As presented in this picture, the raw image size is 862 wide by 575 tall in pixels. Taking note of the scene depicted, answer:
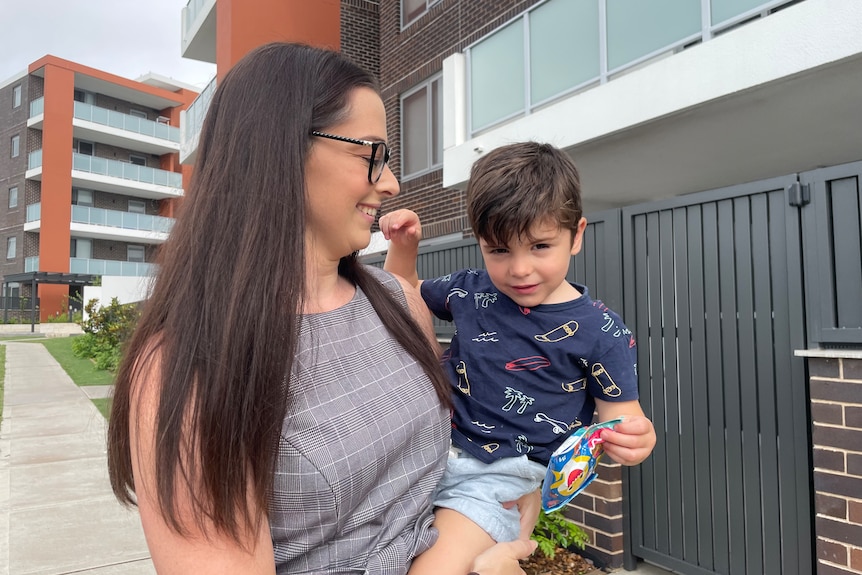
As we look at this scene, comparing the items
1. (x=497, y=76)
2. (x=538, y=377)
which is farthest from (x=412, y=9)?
(x=538, y=377)

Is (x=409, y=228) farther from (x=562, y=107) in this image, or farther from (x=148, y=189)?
(x=148, y=189)

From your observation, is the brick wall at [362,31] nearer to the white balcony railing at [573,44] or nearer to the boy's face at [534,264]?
the white balcony railing at [573,44]

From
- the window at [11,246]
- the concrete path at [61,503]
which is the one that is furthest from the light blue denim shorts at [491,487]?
the window at [11,246]

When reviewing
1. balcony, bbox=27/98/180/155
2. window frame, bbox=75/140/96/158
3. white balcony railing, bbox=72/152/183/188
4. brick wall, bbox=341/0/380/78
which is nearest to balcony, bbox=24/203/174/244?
white balcony railing, bbox=72/152/183/188

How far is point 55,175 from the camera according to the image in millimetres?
34250

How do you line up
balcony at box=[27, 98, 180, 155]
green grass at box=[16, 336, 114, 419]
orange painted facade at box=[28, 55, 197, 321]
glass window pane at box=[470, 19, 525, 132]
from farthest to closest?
balcony at box=[27, 98, 180, 155] → orange painted facade at box=[28, 55, 197, 321] → green grass at box=[16, 336, 114, 419] → glass window pane at box=[470, 19, 525, 132]

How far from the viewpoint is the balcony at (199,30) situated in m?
15.3

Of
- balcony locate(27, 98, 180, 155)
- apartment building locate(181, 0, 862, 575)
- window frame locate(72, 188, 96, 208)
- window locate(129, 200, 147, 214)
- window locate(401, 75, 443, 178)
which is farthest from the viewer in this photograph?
window locate(129, 200, 147, 214)

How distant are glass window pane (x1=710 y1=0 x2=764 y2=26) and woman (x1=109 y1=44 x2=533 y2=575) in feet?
17.5

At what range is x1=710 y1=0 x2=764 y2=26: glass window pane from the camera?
5.38 meters

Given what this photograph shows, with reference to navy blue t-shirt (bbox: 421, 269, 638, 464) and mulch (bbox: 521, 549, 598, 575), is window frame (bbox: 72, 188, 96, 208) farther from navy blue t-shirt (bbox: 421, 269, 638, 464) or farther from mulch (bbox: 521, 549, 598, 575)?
navy blue t-shirt (bbox: 421, 269, 638, 464)

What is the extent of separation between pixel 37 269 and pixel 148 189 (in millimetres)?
7848

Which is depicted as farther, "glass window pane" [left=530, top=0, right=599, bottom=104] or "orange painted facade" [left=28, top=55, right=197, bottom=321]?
"orange painted facade" [left=28, top=55, right=197, bottom=321]

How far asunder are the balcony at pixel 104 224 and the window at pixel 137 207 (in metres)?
1.36
